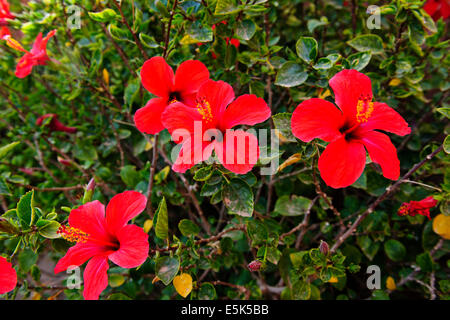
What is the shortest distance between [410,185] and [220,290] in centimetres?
80

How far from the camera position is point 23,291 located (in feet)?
A: 3.01

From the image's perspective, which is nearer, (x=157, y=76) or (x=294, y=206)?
(x=157, y=76)

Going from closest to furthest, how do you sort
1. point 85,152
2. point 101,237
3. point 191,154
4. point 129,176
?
point 191,154 → point 101,237 → point 129,176 → point 85,152

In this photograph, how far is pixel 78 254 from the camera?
66 cm

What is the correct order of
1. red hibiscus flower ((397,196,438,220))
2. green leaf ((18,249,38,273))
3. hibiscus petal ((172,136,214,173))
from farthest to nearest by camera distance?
green leaf ((18,249,38,273)) → red hibiscus flower ((397,196,438,220)) → hibiscus petal ((172,136,214,173))

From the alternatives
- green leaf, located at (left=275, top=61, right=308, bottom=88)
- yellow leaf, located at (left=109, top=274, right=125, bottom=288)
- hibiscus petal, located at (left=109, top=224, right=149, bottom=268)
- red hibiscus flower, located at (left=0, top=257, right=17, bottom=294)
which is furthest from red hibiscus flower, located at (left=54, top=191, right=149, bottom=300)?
green leaf, located at (left=275, top=61, right=308, bottom=88)

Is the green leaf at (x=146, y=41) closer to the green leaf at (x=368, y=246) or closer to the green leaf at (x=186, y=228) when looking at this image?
the green leaf at (x=186, y=228)

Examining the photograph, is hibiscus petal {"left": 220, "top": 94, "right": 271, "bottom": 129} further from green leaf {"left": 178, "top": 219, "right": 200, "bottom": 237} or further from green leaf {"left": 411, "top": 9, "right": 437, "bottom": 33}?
green leaf {"left": 411, "top": 9, "right": 437, "bottom": 33}

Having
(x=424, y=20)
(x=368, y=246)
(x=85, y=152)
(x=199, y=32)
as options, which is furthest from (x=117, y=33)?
(x=368, y=246)

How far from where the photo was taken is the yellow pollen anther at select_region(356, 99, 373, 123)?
2.06 ft

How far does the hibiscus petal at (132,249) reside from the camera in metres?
0.61

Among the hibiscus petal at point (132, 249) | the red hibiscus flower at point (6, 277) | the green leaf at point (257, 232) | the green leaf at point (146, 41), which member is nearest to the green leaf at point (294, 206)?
the green leaf at point (257, 232)

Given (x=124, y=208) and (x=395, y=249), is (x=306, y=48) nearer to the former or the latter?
(x=124, y=208)

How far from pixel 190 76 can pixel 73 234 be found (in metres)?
0.43
